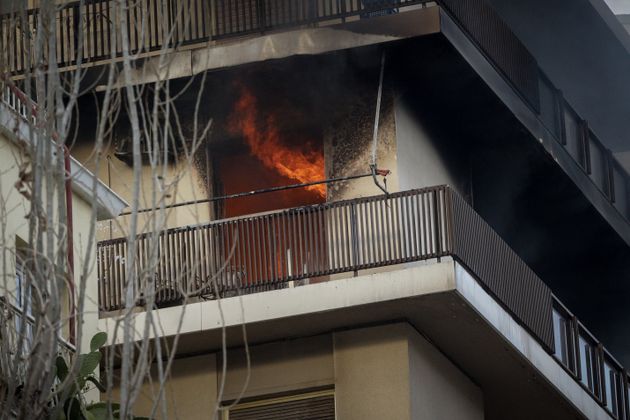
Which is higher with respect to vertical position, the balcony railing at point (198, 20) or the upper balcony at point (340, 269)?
the balcony railing at point (198, 20)

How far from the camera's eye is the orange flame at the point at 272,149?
1287 inches

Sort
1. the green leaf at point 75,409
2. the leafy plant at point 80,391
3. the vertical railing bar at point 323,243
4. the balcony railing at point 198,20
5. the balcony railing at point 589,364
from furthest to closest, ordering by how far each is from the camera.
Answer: the balcony railing at point 589,364
the balcony railing at point 198,20
the vertical railing bar at point 323,243
the green leaf at point 75,409
the leafy plant at point 80,391

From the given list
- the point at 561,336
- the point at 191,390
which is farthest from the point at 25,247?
the point at 561,336

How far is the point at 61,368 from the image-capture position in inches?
937

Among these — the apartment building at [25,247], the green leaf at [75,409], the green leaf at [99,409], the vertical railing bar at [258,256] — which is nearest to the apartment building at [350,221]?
the vertical railing bar at [258,256]

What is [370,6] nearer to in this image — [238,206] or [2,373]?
[238,206]

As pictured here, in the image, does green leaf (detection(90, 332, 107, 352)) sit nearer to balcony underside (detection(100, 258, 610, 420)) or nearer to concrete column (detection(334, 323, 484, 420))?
balcony underside (detection(100, 258, 610, 420))

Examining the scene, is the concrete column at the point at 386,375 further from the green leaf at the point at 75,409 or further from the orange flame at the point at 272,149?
the green leaf at the point at 75,409

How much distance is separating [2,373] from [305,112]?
11463 mm

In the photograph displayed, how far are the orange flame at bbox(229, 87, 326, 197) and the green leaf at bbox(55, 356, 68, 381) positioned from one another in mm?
9226

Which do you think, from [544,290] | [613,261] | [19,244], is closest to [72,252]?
[19,244]

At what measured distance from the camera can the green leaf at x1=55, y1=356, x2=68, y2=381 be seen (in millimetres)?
23656

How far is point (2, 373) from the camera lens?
22078mm

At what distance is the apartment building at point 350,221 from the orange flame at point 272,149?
0.09 feet
